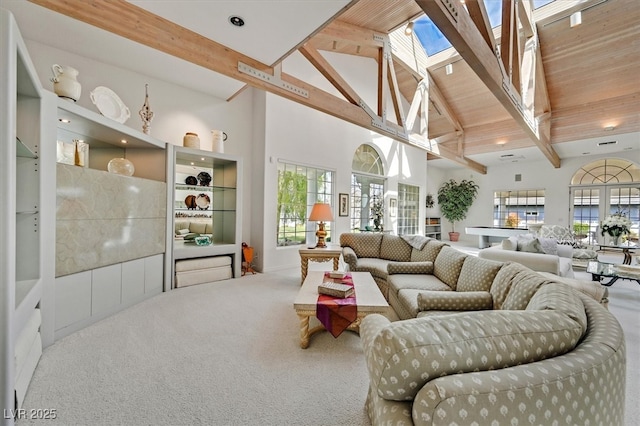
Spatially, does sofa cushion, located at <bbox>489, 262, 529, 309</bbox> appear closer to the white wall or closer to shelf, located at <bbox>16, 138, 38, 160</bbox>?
shelf, located at <bbox>16, 138, 38, 160</bbox>

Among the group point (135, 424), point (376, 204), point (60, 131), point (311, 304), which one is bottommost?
point (135, 424)

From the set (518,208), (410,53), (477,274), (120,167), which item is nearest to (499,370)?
(477,274)

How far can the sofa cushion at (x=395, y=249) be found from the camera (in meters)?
3.87

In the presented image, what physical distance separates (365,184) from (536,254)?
3812mm

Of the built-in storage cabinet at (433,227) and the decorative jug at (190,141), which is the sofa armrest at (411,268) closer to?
the decorative jug at (190,141)

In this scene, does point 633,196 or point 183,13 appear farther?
point 633,196

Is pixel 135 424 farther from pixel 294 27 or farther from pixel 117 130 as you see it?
pixel 294 27

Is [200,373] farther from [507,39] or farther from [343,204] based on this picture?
[507,39]

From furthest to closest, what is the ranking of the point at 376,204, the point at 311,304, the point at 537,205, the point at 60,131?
1. the point at 537,205
2. the point at 376,204
3. the point at 60,131
4. the point at 311,304

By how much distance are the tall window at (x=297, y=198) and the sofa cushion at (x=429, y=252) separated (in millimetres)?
2115

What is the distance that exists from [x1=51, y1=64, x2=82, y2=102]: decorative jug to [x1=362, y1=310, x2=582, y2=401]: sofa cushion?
325 centimetres

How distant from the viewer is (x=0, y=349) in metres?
1.22

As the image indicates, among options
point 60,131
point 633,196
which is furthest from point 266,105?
point 633,196

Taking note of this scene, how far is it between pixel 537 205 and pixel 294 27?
979 centimetres
